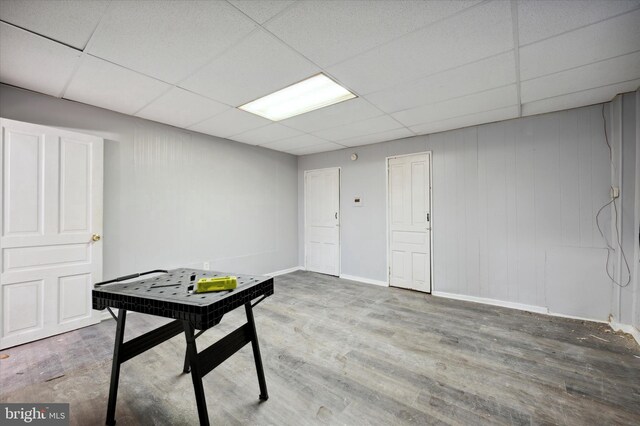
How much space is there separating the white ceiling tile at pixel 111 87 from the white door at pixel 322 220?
330 cm

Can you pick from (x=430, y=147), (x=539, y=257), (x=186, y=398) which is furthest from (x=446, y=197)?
(x=186, y=398)

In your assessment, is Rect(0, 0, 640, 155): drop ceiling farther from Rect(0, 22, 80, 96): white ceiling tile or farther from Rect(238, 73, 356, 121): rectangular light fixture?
Rect(238, 73, 356, 121): rectangular light fixture

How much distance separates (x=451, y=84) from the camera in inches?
99.1

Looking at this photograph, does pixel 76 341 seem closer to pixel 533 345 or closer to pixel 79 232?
pixel 79 232

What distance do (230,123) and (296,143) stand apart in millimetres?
1381

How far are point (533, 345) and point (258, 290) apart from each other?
109 inches

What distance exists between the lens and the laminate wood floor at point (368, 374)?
5.61ft

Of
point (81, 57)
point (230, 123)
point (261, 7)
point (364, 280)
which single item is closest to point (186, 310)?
point (261, 7)

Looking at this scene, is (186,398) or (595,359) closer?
(186,398)

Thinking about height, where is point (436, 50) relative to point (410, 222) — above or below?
above

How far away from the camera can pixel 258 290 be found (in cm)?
167

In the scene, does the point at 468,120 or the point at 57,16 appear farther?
the point at 468,120

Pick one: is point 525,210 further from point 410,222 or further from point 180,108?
point 180,108

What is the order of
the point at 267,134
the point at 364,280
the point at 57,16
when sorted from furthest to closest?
1. the point at 364,280
2. the point at 267,134
3. the point at 57,16
